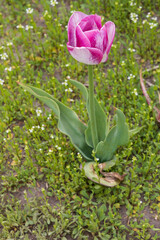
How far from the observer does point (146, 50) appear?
3.72 m

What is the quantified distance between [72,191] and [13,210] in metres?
0.50

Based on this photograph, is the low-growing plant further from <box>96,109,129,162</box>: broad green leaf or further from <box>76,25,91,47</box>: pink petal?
<box>76,25,91,47</box>: pink petal

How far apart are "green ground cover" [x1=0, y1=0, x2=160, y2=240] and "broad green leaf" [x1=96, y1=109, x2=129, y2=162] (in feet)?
0.52

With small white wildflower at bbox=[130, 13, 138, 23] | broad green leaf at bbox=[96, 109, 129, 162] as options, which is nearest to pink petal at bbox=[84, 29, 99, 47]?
broad green leaf at bbox=[96, 109, 129, 162]

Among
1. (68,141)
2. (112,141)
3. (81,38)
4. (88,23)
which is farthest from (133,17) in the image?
(81,38)

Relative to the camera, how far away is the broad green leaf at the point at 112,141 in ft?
8.04

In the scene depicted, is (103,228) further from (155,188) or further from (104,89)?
(104,89)

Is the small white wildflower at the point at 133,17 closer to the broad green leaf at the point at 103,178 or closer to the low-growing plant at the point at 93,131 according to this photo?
the low-growing plant at the point at 93,131

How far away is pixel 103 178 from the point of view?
2580 millimetres

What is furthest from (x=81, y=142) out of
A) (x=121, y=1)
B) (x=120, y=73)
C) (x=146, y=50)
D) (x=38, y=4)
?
(x=38, y=4)

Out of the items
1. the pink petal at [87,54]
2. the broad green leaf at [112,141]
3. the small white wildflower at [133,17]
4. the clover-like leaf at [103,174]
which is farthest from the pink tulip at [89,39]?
the small white wildflower at [133,17]

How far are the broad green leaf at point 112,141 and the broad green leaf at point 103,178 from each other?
8cm

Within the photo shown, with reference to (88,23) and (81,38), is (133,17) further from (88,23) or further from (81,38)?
(81,38)

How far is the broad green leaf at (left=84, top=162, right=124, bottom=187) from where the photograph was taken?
8.32 feet
